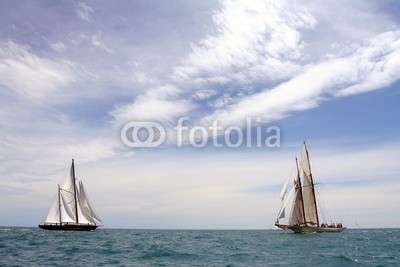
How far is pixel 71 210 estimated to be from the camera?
10462cm

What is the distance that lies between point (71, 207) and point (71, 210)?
840 mm

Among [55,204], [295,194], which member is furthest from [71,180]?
[295,194]

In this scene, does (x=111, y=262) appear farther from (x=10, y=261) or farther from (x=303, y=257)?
(x=303, y=257)

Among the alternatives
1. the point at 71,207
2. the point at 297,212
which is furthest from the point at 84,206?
the point at 297,212

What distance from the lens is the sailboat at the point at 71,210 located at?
103 meters

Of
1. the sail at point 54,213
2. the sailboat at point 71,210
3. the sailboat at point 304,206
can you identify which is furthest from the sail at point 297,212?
the sail at point 54,213

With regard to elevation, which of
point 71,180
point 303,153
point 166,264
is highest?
point 303,153

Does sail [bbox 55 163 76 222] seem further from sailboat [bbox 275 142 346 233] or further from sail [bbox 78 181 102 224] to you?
sailboat [bbox 275 142 346 233]

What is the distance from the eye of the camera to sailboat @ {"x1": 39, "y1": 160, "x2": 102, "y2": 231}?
103188 millimetres

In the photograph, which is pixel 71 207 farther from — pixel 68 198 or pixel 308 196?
pixel 308 196

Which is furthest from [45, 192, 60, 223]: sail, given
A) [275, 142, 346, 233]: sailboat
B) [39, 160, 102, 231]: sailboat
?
[275, 142, 346, 233]: sailboat

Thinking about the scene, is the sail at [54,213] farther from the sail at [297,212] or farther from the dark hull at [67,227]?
the sail at [297,212]

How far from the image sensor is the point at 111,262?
3619 cm

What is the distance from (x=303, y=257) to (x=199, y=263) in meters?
13.4
